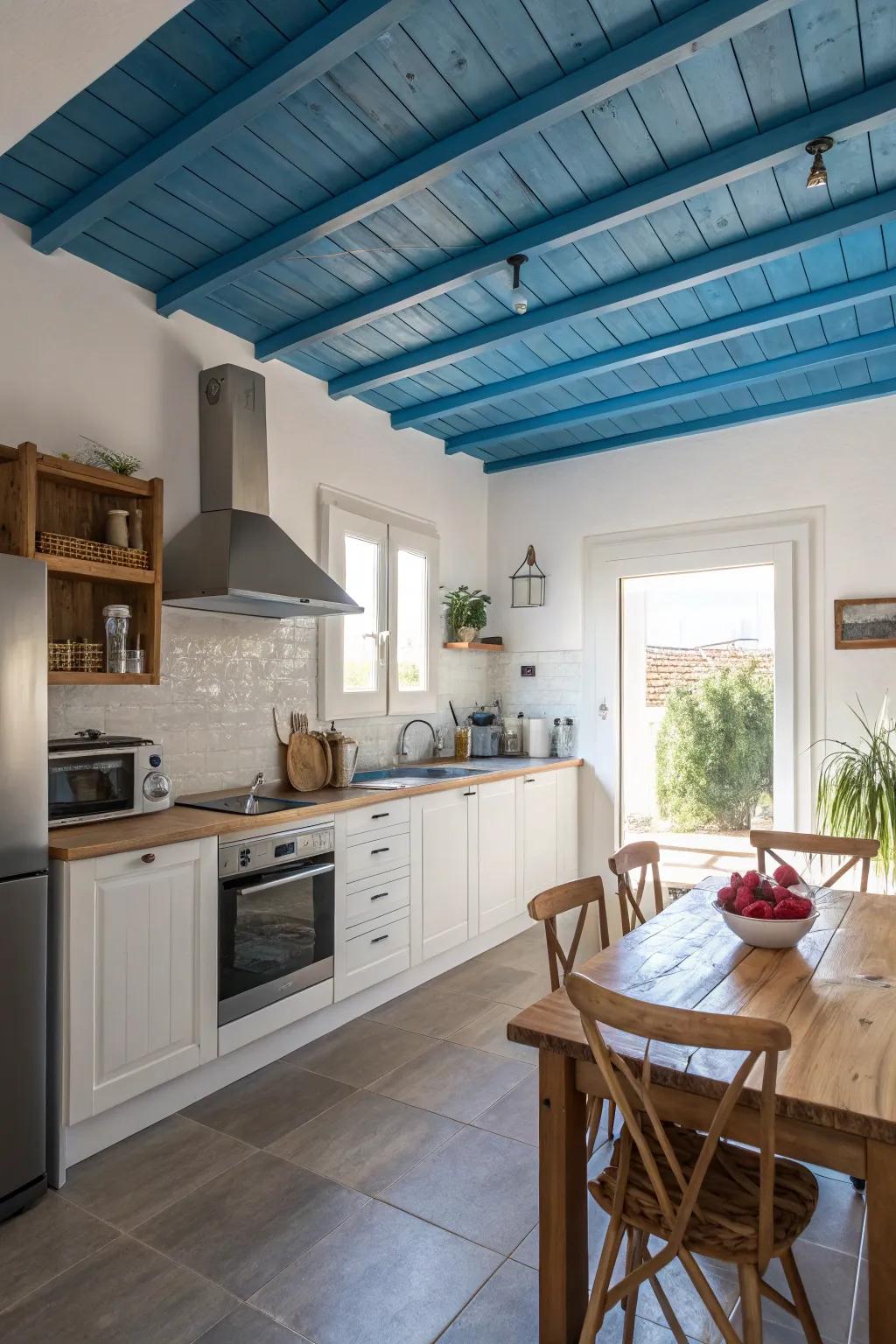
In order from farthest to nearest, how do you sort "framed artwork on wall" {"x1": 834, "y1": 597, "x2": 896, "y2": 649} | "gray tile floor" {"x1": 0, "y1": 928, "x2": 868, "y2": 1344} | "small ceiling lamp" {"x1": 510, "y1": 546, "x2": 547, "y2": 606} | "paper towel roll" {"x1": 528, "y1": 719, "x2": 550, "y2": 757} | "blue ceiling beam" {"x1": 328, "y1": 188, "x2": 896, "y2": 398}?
"small ceiling lamp" {"x1": 510, "y1": 546, "x2": 547, "y2": 606}
"paper towel roll" {"x1": 528, "y1": 719, "x2": 550, "y2": 757}
"framed artwork on wall" {"x1": 834, "y1": 597, "x2": 896, "y2": 649}
"blue ceiling beam" {"x1": 328, "y1": 188, "x2": 896, "y2": 398}
"gray tile floor" {"x1": 0, "y1": 928, "x2": 868, "y2": 1344}

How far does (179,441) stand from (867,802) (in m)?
3.43

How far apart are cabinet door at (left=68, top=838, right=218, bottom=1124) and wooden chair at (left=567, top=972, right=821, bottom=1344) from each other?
1539mm

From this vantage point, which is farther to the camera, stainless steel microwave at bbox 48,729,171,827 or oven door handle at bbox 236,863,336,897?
oven door handle at bbox 236,863,336,897

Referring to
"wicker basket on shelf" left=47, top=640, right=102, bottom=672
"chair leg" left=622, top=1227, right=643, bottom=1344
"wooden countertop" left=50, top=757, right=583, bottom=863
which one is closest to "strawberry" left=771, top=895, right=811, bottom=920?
"chair leg" left=622, top=1227, right=643, bottom=1344

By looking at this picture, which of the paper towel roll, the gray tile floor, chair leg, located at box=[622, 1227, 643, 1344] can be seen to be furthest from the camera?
the paper towel roll

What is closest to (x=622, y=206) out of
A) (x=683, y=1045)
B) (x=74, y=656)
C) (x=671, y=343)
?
(x=671, y=343)

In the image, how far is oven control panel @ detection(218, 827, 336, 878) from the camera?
113 inches

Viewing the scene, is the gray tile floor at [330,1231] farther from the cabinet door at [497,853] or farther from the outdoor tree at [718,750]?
the outdoor tree at [718,750]

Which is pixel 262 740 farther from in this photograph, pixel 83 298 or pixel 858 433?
pixel 858 433

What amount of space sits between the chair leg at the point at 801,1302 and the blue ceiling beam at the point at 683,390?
3.54 metres

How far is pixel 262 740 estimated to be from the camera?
151 inches

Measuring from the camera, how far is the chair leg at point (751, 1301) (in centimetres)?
141

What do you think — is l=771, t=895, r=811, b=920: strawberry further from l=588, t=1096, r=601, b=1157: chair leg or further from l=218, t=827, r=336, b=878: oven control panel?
l=218, t=827, r=336, b=878: oven control panel

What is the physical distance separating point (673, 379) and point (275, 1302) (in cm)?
412
